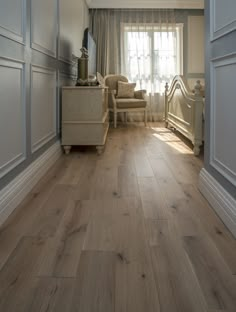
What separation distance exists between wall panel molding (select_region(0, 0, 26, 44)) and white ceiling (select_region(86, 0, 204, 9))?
188 inches

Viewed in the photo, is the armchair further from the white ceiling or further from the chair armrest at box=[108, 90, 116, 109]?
the white ceiling

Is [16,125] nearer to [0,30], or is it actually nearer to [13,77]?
[13,77]

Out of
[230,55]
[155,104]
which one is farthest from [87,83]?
[155,104]

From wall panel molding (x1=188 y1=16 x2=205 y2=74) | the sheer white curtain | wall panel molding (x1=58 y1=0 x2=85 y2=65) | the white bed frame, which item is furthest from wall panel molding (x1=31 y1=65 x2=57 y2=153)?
wall panel molding (x1=188 y1=16 x2=205 y2=74)

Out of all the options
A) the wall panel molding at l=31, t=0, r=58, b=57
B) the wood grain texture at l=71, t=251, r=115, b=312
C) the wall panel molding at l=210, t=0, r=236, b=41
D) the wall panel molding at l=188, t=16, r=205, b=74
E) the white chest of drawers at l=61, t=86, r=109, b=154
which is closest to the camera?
the wood grain texture at l=71, t=251, r=115, b=312

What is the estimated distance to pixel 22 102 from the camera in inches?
85.4

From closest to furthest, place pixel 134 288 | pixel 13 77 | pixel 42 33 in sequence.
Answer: pixel 134 288, pixel 13 77, pixel 42 33

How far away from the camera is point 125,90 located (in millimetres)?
6492

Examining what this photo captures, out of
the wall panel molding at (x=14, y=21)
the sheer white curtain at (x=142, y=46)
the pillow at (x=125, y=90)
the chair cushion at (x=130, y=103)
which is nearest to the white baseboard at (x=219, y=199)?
the wall panel molding at (x=14, y=21)

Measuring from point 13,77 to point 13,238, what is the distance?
3.12 feet

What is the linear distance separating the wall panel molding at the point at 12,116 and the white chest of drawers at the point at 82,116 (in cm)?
139

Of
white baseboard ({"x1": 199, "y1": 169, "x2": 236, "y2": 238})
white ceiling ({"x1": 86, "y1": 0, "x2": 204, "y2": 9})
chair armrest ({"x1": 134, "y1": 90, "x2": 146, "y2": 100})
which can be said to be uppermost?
white ceiling ({"x1": 86, "y1": 0, "x2": 204, "y2": 9})

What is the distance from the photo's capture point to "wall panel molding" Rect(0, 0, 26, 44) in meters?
1.76

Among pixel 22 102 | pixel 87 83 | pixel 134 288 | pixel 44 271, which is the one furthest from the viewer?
pixel 87 83
